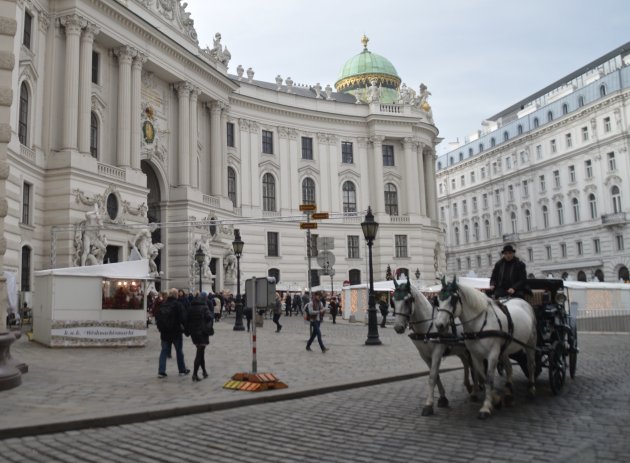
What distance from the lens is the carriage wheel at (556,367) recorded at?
32.6 ft

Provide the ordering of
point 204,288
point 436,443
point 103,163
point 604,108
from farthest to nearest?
point 604,108
point 204,288
point 103,163
point 436,443

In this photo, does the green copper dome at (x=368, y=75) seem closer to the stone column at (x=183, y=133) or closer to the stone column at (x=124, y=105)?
the stone column at (x=183, y=133)

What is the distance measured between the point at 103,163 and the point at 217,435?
91.8 ft

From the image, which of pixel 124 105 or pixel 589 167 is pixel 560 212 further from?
pixel 124 105

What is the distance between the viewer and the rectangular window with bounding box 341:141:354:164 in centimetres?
5528

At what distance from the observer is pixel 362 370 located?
1365 centimetres

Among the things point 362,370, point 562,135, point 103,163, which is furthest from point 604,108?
point 362,370

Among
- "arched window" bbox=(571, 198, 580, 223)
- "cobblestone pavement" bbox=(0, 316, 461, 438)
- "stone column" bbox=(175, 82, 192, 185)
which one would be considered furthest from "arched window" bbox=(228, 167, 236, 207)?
"arched window" bbox=(571, 198, 580, 223)

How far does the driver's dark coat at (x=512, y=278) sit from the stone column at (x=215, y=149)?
114ft

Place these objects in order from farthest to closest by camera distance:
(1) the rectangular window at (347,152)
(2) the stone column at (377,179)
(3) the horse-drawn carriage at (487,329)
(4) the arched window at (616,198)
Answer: (4) the arched window at (616,198), (1) the rectangular window at (347,152), (2) the stone column at (377,179), (3) the horse-drawn carriage at (487,329)

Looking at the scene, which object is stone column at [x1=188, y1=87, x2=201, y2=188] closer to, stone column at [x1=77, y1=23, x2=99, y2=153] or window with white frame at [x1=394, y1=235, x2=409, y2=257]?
stone column at [x1=77, y1=23, x2=99, y2=153]

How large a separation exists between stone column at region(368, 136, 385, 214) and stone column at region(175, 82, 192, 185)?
66.1 ft

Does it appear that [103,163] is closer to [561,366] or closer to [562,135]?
[561,366]

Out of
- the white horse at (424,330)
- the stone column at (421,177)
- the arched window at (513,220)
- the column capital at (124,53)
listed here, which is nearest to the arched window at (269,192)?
the stone column at (421,177)
